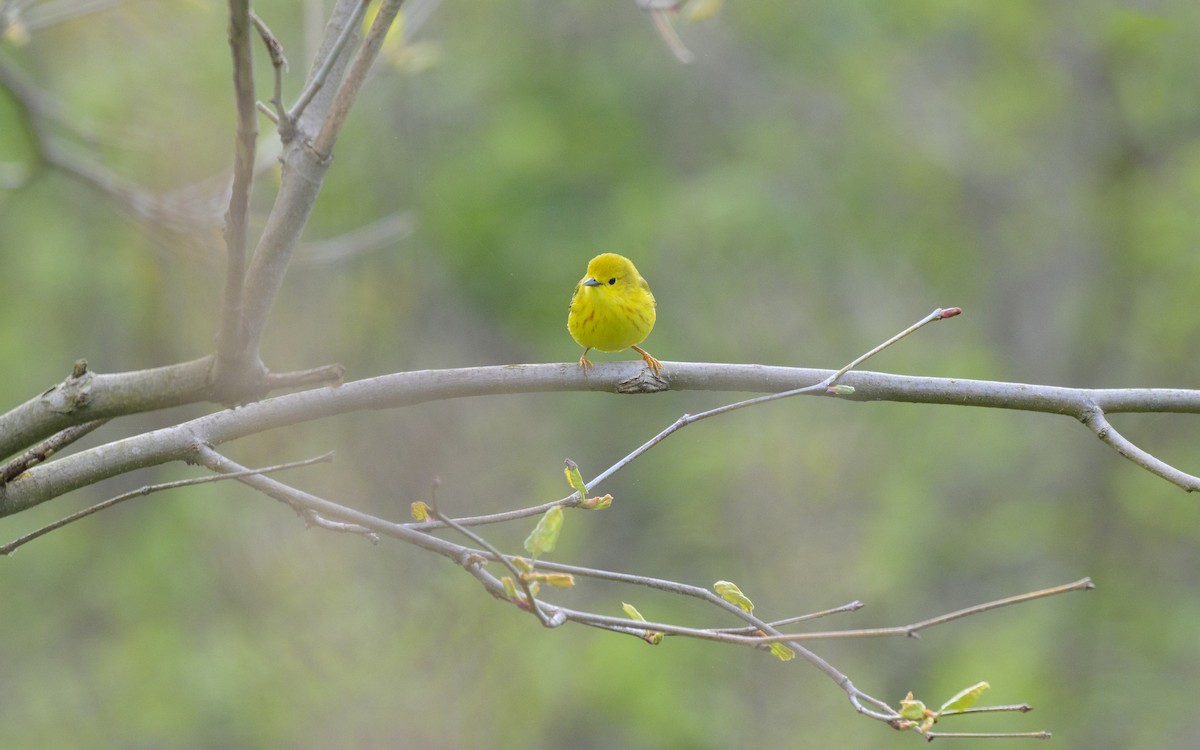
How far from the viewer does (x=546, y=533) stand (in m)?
1.78

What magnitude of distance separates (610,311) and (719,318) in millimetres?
7260

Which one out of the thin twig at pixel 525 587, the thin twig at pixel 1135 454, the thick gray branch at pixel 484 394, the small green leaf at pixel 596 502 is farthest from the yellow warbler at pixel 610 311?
the thin twig at pixel 525 587

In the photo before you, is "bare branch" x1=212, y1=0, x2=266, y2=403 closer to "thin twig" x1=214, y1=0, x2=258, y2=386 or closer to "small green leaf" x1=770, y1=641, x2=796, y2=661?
"thin twig" x1=214, y1=0, x2=258, y2=386

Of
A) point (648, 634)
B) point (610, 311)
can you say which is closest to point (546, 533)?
point (648, 634)

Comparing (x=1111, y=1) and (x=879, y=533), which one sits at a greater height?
(x=1111, y=1)

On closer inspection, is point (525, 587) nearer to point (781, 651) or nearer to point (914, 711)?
point (781, 651)

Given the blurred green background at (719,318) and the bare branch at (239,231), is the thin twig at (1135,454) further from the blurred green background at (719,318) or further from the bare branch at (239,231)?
the blurred green background at (719,318)

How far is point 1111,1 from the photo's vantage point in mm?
11156

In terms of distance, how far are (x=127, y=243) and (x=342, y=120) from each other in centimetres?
1013

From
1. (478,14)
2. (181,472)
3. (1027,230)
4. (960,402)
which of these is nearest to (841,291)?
(1027,230)

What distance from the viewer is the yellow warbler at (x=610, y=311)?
12.7 feet

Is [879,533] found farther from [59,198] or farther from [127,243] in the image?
[59,198]

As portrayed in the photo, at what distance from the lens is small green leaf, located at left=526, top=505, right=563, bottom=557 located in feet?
5.82

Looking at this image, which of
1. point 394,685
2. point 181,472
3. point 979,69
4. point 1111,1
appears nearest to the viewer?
point 394,685
